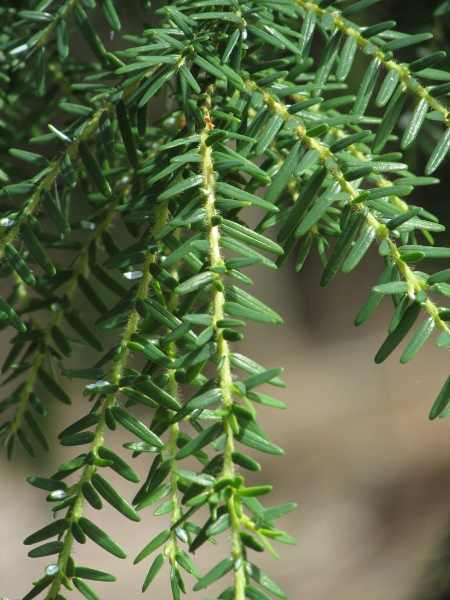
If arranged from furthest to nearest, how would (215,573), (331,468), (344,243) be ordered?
1. (331,468)
2. (344,243)
3. (215,573)

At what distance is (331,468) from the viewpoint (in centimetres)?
189

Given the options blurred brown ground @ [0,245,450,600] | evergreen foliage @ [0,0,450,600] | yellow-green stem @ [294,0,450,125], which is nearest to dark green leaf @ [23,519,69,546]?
evergreen foliage @ [0,0,450,600]

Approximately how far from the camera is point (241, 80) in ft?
1.12

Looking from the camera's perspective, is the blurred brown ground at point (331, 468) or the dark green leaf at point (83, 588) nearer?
the dark green leaf at point (83, 588)

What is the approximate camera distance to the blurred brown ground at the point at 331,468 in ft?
5.41

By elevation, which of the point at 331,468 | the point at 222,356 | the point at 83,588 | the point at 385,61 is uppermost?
the point at 385,61

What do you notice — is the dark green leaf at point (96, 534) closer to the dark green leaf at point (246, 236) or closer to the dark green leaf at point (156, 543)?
the dark green leaf at point (156, 543)

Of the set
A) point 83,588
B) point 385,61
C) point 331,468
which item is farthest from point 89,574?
point 331,468

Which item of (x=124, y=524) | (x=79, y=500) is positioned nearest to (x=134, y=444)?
(x=79, y=500)

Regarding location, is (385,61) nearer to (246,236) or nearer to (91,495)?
(246,236)

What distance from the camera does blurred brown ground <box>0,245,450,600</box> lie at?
1650 mm

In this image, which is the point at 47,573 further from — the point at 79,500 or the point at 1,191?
the point at 1,191

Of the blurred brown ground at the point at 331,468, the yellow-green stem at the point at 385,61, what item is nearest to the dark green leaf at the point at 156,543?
the yellow-green stem at the point at 385,61

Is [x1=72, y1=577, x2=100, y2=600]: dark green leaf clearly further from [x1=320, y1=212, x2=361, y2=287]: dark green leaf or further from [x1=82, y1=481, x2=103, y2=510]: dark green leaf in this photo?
[x1=320, y1=212, x2=361, y2=287]: dark green leaf
